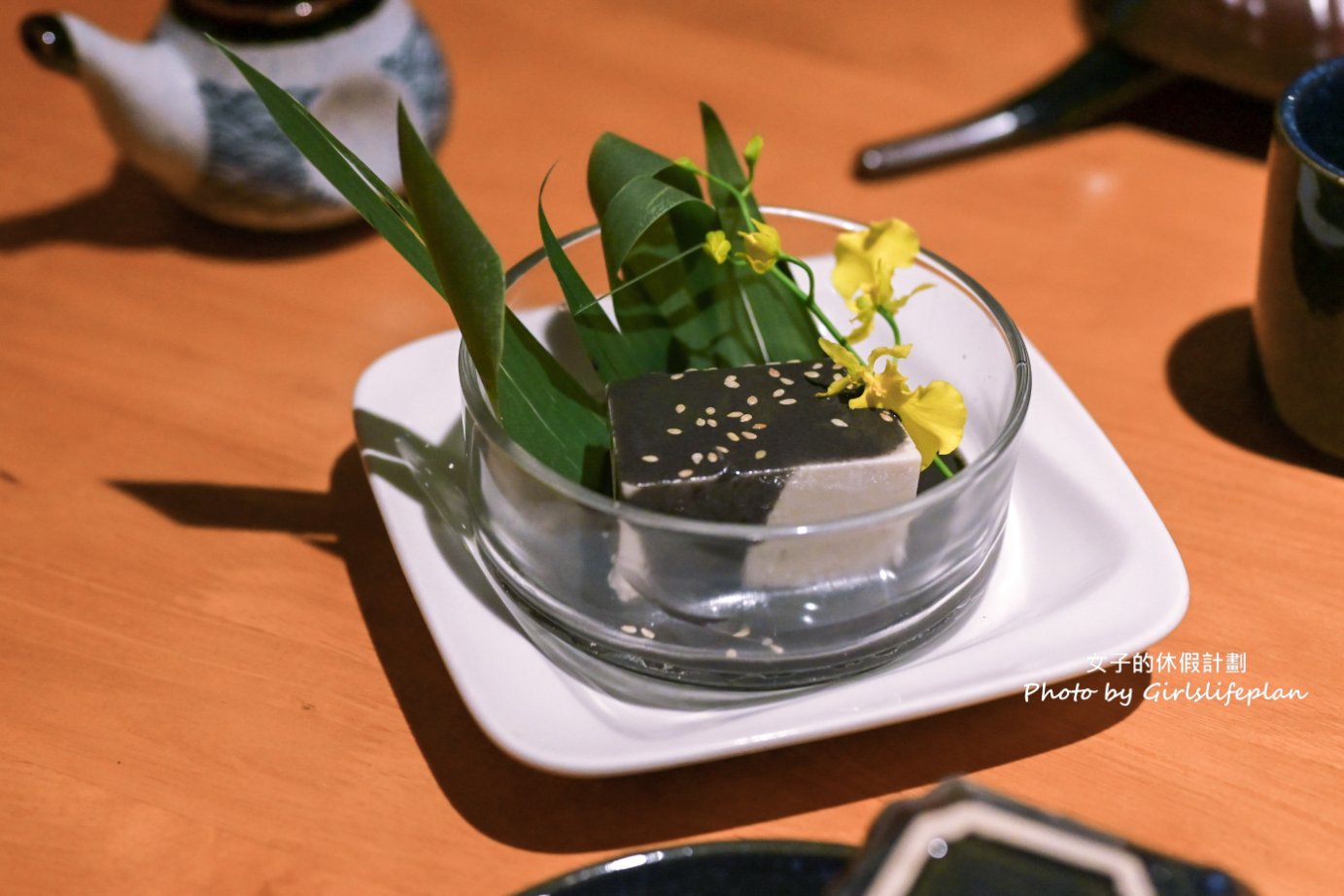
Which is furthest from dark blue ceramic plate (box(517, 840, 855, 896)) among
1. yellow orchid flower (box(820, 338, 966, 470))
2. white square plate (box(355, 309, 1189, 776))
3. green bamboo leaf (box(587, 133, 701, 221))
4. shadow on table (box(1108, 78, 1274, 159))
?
shadow on table (box(1108, 78, 1274, 159))

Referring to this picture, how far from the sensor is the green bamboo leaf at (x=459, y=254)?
1.60ft

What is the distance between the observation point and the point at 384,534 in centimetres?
68

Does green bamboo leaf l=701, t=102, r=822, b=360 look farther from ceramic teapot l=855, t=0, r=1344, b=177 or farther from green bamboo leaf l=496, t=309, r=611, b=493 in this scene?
ceramic teapot l=855, t=0, r=1344, b=177

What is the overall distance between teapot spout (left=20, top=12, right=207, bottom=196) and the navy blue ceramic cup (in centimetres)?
66

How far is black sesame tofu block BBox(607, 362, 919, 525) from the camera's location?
1.74 ft

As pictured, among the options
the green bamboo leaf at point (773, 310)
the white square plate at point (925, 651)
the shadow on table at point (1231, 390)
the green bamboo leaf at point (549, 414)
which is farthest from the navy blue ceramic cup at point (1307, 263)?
the green bamboo leaf at point (549, 414)

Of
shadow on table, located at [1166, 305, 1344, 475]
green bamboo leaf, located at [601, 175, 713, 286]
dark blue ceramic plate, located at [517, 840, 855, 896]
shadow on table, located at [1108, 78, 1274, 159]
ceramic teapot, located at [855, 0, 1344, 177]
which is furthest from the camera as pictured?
shadow on table, located at [1108, 78, 1274, 159]

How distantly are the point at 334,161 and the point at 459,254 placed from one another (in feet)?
0.28

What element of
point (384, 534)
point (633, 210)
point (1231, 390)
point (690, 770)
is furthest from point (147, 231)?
→ point (1231, 390)

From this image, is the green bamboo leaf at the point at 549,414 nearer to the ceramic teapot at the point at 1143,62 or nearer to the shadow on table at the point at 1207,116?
the ceramic teapot at the point at 1143,62

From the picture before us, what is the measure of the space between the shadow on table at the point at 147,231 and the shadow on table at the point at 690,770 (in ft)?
1.33

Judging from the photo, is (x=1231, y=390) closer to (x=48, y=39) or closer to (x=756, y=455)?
(x=756, y=455)

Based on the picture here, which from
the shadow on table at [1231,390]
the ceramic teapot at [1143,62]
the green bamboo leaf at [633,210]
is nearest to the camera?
the green bamboo leaf at [633,210]

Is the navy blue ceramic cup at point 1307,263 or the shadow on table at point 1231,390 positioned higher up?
the navy blue ceramic cup at point 1307,263
